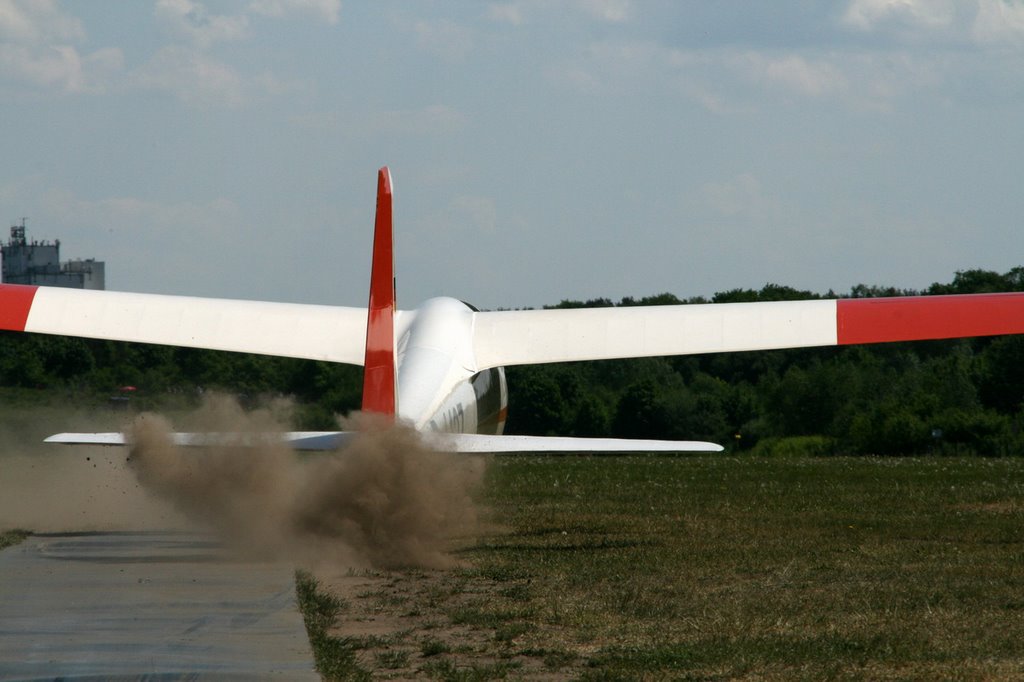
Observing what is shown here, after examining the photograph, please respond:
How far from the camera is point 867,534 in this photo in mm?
12883

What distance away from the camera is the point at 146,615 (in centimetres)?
855

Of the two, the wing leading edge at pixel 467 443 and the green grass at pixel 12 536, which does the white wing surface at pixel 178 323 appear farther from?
the wing leading edge at pixel 467 443

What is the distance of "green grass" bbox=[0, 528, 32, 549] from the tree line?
25.6 ft

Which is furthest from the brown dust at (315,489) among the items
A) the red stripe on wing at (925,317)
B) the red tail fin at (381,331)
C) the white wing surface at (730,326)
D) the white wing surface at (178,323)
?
the red stripe on wing at (925,317)

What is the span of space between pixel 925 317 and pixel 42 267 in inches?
3108

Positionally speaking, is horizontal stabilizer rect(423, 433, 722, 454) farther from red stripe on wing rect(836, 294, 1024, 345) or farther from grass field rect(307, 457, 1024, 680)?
red stripe on wing rect(836, 294, 1024, 345)

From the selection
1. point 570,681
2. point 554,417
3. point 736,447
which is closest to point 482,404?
point 570,681

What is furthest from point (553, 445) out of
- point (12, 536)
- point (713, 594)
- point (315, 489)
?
point (12, 536)

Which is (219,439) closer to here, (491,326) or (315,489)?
(315,489)

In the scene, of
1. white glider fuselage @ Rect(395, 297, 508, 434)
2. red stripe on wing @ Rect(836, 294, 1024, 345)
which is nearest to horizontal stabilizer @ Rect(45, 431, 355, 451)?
white glider fuselage @ Rect(395, 297, 508, 434)

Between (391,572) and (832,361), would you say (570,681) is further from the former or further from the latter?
(832,361)

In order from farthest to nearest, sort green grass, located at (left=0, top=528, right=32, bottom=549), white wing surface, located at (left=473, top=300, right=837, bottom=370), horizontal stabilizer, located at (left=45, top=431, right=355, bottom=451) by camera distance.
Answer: white wing surface, located at (left=473, top=300, right=837, bottom=370), green grass, located at (left=0, top=528, right=32, bottom=549), horizontal stabilizer, located at (left=45, top=431, right=355, bottom=451)

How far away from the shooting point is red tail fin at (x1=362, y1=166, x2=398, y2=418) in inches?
455

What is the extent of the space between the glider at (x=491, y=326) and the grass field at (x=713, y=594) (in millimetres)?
1790
